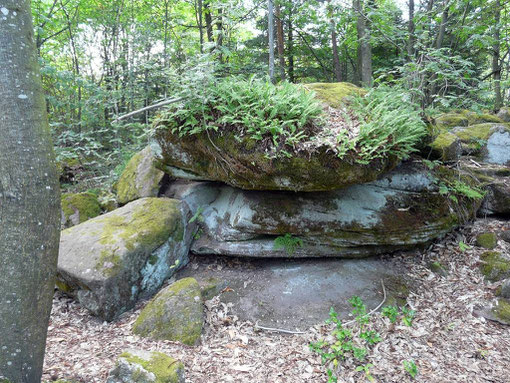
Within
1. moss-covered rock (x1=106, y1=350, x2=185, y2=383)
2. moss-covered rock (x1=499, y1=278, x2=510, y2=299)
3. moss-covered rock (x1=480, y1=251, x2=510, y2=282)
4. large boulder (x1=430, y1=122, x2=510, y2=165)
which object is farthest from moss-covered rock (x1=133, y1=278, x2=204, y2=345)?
large boulder (x1=430, y1=122, x2=510, y2=165)

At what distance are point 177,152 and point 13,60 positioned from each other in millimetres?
3280

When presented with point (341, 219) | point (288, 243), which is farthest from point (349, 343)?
point (341, 219)

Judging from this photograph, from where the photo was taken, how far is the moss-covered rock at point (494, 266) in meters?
5.16

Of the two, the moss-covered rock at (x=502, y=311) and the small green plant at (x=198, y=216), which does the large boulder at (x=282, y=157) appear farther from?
the moss-covered rock at (x=502, y=311)

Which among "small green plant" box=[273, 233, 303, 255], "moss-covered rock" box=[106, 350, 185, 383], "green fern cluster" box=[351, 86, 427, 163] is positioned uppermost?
"green fern cluster" box=[351, 86, 427, 163]

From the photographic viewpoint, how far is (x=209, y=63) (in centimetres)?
459

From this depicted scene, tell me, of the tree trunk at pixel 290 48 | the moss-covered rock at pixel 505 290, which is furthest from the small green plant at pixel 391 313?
the tree trunk at pixel 290 48

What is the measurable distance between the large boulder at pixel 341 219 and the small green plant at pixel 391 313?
111 centimetres

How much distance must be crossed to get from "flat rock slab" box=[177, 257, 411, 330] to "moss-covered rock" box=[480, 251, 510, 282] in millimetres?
1508

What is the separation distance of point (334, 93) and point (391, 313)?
4125 mm

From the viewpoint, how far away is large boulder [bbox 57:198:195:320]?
15.0 ft

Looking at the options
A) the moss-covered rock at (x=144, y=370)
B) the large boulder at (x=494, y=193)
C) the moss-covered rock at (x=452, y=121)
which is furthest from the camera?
the moss-covered rock at (x=452, y=121)

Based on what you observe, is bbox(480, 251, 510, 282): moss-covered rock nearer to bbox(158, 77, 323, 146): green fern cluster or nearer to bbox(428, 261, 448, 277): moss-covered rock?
bbox(428, 261, 448, 277): moss-covered rock

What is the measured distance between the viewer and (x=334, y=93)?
6.02m
